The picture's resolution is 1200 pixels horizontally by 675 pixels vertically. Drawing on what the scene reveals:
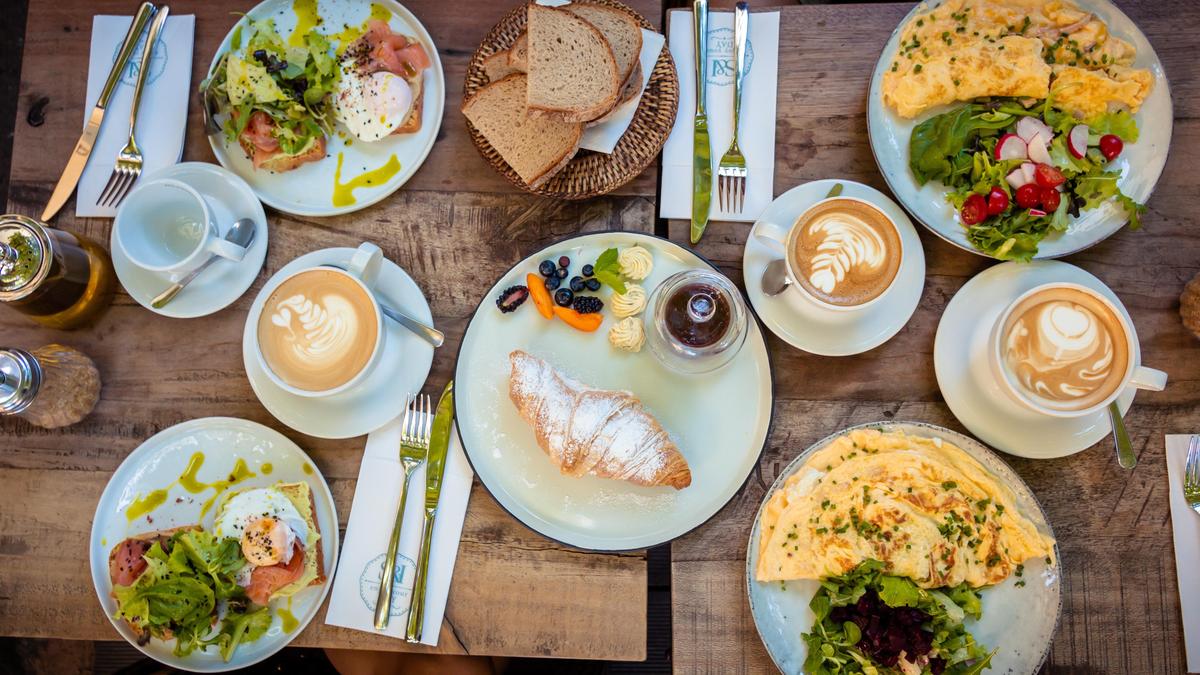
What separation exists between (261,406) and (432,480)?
0.46 m

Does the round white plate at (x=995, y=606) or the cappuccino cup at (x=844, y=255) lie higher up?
the cappuccino cup at (x=844, y=255)

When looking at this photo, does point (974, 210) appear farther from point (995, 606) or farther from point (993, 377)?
point (995, 606)

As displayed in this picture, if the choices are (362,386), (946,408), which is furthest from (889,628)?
(362,386)

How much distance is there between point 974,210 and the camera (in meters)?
1.62

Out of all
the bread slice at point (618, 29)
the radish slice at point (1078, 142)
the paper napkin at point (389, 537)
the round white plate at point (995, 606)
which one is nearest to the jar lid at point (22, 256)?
the paper napkin at point (389, 537)

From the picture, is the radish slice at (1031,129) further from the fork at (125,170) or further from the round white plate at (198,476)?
the fork at (125,170)

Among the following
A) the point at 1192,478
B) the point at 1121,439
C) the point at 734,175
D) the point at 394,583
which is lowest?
the point at 394,583

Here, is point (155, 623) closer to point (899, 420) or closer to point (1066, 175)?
point (899, 420)

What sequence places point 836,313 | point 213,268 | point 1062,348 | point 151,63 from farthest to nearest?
point 151,63
point 213,268
point 836,313
point 1062,348

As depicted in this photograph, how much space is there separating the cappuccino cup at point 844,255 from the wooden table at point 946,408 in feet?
0.61

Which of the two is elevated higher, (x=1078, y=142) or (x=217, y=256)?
(x=1078, y=142)

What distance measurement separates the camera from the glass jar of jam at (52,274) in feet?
5.38

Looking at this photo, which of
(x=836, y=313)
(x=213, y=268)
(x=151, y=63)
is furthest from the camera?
(x=151, y=63)

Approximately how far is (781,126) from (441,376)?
0.98 meters
